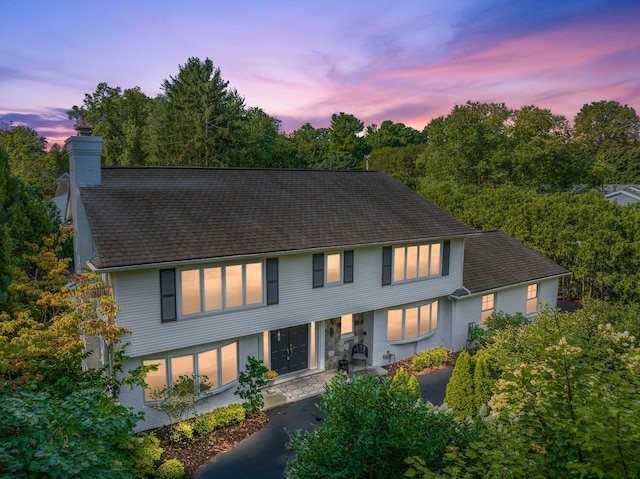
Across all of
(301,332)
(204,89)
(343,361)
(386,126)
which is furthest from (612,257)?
(386,126)

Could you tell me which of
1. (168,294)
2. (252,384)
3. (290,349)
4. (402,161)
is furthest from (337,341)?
(402,161)

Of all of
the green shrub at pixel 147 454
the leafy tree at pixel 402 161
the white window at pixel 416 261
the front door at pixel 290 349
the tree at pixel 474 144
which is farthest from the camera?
the leafy tree at pixel 402 161

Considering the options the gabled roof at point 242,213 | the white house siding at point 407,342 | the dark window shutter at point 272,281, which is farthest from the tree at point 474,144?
the dark window shutter at point 272,281

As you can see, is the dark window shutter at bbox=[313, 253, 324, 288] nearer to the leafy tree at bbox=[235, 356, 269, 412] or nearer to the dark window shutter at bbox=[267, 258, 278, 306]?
the dark window shutter at bbox=[267, 258, 278, 306]

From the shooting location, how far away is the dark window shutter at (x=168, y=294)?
1344 cm

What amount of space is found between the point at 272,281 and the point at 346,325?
4786mm

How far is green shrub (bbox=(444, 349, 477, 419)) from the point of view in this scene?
42.9 feet

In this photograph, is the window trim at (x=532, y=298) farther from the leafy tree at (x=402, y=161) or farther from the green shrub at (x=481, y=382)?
the leafy tree at (x=402, y=161)

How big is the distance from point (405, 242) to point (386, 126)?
294 ft

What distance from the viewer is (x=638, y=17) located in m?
16.9

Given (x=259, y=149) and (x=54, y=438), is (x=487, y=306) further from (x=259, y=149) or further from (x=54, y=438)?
(x=259, y=149)

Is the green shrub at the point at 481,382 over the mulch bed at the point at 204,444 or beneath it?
over

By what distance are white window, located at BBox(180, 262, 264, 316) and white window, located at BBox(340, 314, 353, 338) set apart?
4604mm

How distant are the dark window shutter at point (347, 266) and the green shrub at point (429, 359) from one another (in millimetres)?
4913
